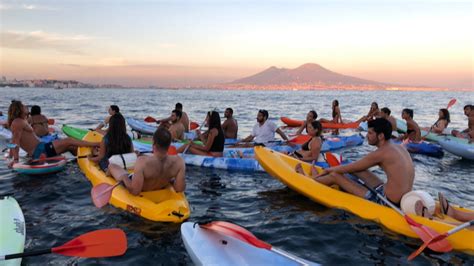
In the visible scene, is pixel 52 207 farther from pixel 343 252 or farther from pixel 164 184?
pixel 343 252

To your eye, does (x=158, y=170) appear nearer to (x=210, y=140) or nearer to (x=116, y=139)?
(x=116, y=139)

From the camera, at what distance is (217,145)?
31.4 ft

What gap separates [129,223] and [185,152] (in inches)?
173

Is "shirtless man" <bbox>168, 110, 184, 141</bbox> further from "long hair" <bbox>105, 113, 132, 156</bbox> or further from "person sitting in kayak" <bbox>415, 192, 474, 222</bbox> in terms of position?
"person sitting in kayak" <bbox>415, 192, 474, 222</bbox>

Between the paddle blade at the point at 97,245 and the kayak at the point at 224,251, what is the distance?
75cm

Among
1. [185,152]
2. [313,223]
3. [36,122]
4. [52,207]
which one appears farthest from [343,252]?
[36,122]

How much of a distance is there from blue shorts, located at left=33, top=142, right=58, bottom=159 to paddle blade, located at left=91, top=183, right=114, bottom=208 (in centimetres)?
363

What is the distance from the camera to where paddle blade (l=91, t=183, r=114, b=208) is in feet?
17.7

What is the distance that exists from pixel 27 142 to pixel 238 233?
652 centimetres

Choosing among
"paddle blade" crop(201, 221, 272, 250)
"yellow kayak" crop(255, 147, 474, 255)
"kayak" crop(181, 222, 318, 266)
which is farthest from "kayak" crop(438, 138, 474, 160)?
"paddle blade" crop(201, 221, 272, 250)

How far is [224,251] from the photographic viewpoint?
402cm

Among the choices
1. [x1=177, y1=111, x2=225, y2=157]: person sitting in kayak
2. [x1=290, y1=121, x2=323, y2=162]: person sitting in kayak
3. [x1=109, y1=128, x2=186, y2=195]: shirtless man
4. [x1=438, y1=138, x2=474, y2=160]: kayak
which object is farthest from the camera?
[x1=438, y1=138, x2=474, y2=160]: kayak

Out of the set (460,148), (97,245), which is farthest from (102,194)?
(460,148)

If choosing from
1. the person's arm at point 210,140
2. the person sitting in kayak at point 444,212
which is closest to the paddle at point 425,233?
the person sitting in kayak at point 444,212
